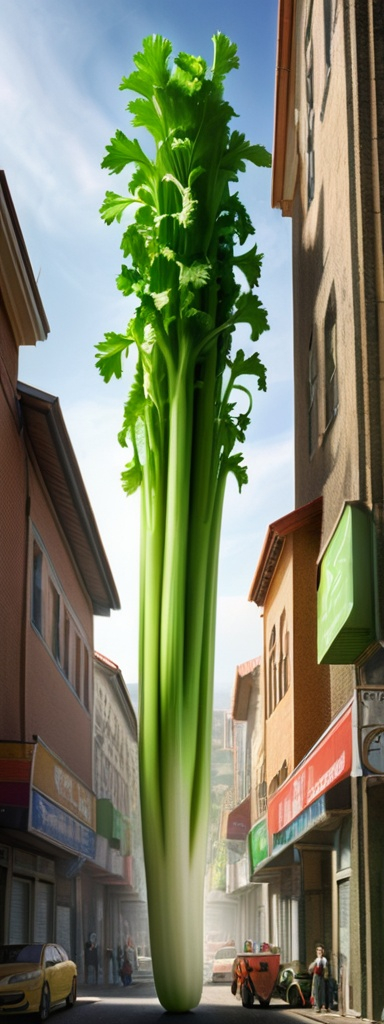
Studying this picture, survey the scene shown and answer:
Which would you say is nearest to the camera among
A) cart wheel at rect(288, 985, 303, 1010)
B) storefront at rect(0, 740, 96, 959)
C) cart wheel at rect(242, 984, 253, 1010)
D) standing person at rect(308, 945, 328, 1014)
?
storefront at rect(0, 740, 96, 959)

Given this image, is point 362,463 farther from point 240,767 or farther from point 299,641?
point 240,767

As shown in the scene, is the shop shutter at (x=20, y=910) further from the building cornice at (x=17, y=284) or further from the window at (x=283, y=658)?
the building cornice at (x=17, y=284)

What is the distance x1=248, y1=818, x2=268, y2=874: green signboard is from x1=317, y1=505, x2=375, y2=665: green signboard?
14773mm

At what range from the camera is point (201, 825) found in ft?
60.1

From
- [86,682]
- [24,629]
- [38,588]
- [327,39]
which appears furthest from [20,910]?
[327,39]

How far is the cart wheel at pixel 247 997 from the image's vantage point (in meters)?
24.0

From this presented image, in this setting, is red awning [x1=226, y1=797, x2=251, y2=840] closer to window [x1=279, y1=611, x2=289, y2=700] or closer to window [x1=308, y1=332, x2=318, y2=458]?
window [x1=279, y1=611, x2=289, y2=700]

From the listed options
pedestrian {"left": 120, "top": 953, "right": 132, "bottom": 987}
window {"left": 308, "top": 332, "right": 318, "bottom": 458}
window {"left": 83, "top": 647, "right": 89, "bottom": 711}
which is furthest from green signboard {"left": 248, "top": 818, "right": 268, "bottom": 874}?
pedestrian {"left": 120, "top": 953, "right": 132, "bottom": 987}

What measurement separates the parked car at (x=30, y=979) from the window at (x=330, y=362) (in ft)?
35.4

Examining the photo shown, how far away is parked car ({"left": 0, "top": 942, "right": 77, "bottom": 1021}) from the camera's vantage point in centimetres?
1928

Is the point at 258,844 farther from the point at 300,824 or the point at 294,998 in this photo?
the point at 300,824

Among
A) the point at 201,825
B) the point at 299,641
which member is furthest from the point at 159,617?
the point at 299,641

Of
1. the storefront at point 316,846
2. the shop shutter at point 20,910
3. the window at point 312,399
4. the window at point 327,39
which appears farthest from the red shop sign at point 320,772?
the window at point 327,39

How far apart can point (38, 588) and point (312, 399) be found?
7.63 meters
